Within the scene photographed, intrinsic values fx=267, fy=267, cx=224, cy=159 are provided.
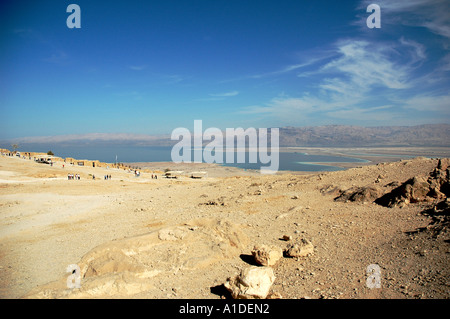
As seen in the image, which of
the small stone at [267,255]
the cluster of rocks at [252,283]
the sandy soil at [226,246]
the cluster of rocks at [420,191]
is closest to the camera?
the cluster of rocks at [252,283]

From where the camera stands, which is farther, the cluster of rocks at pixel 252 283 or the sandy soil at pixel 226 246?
the sandy soil at pixel 226 246

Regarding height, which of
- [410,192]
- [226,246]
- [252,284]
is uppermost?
[410,192]

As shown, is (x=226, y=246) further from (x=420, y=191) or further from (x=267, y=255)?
(x=420, y=191)

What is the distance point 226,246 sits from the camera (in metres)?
7.23

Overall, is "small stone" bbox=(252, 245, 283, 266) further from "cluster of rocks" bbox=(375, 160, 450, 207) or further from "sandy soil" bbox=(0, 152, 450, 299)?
"cluster of rocks" bbox=(375, 160, 450, 207)

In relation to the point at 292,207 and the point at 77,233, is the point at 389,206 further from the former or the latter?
the point at 77,233

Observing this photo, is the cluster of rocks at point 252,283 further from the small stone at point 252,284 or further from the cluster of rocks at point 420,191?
the cluster of rocks at point 420,191

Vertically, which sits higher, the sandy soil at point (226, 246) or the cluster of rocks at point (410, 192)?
the cluster of rocks at point (410, 192)

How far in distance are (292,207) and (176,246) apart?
17.6ft

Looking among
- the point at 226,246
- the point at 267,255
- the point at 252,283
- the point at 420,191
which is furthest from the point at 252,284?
the point at 420,191

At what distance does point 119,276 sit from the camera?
19.0 feet

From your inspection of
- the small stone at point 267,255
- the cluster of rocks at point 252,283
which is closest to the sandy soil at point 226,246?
the small stone at point 267,255

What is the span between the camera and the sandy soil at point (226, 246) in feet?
17.9
